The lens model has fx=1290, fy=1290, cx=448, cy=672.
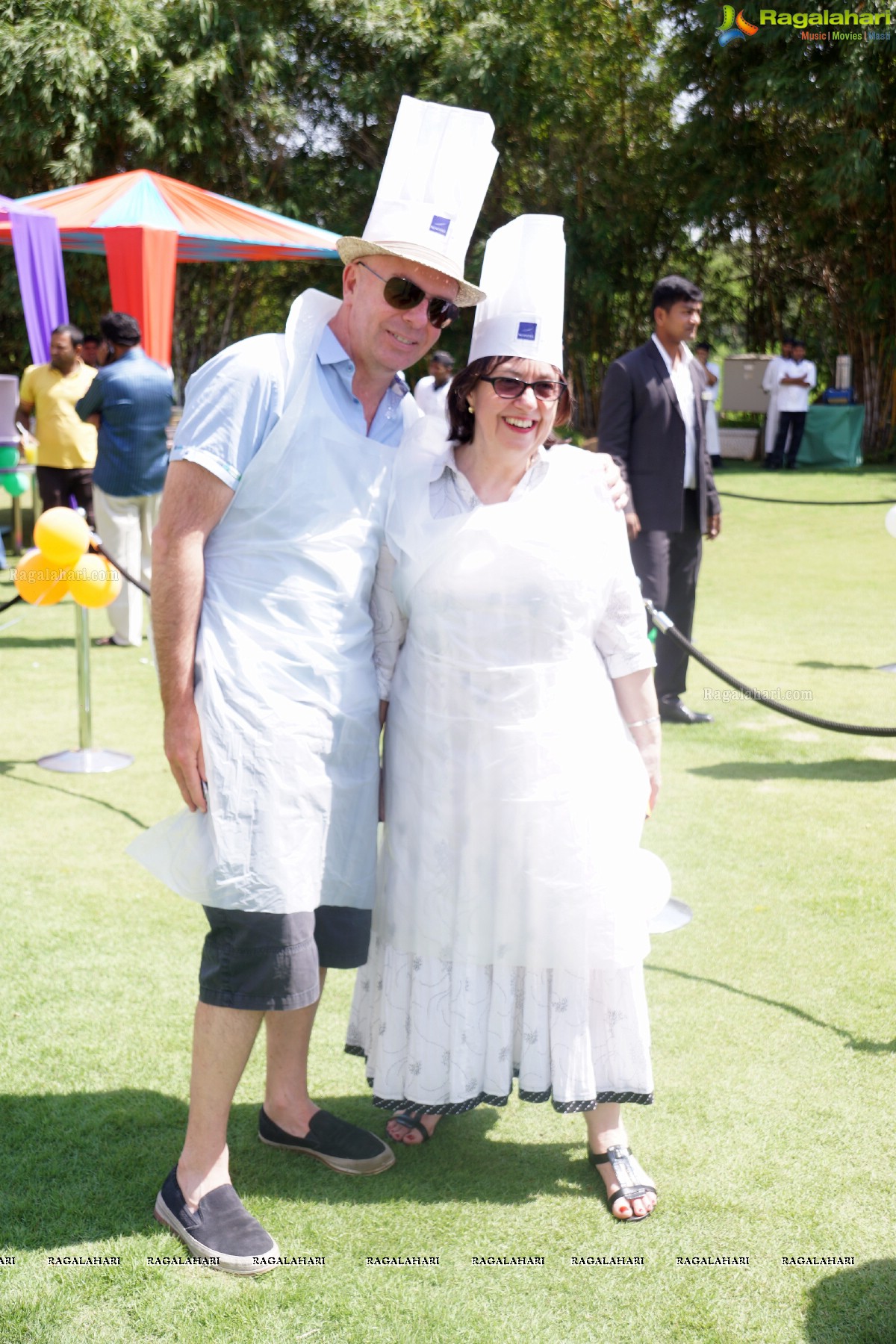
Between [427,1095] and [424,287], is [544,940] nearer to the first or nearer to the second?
[427,1095]

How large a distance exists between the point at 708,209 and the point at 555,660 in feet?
60.8

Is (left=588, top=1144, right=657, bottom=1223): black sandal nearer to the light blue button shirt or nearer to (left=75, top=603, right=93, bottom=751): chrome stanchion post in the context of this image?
the light blue button shirt

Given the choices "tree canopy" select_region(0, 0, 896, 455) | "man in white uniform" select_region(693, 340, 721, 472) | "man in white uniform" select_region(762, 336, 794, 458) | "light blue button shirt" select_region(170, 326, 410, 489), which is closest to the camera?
"light blue button shirt" select_region(170, 326, 410, 489)

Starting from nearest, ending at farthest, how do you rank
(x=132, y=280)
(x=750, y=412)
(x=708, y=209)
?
(x=132, y=280) < (x=708, y=209) < (x=750, y=412)

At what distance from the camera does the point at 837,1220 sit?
8.51 feet

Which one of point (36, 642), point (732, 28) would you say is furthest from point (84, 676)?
point (732, 28)

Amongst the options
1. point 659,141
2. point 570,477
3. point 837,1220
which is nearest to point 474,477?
point 570,477

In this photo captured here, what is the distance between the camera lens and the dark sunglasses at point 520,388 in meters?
2.53

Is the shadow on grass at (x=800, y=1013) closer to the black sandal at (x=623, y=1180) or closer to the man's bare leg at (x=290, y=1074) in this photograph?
the black sandal at (x=623, y=1180)

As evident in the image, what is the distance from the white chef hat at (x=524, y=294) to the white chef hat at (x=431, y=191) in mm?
58

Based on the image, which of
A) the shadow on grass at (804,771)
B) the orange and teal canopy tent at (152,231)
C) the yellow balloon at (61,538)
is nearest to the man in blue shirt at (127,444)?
the orange and teal canopy tent at (152,231)

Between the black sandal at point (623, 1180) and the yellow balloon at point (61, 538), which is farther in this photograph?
the yellow balloon at point (61, 538)

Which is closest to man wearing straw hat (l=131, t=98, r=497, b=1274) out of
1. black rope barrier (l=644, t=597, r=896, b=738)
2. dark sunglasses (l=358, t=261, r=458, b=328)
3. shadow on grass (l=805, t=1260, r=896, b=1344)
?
dark sunglasses (l=358, t=261, r=458, b=328)

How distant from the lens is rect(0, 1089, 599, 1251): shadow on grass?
260 centimetres
